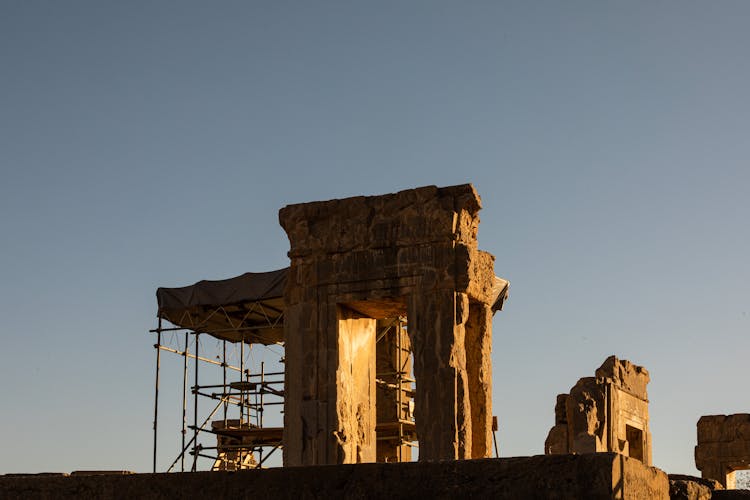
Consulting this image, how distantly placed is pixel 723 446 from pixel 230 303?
1345 cm

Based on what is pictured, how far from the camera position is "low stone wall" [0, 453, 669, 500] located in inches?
150

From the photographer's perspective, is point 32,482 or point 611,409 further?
point 611,409

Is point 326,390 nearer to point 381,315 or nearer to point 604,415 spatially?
point 381,315

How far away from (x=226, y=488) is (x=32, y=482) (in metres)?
1.07

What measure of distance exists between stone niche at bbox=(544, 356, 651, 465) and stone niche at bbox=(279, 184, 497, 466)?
4610 millimetres

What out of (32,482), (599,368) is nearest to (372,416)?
(599,368)

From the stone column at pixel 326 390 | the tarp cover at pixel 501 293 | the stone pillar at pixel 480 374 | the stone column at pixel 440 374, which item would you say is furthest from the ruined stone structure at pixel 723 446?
the stone column at pixel 440 374

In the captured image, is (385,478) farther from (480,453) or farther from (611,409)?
(611,409)

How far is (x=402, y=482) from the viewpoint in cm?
410

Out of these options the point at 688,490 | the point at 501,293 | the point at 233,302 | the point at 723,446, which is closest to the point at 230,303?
the point at 233,302

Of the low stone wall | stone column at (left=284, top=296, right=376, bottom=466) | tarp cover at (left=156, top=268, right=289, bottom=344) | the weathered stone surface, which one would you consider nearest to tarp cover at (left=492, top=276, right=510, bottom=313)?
tarp cover at (left=156, top=268, right=289, bottom=344)

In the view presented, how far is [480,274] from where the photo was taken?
1392 cm

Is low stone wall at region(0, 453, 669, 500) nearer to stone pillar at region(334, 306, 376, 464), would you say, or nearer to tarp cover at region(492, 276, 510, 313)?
stone pillar at region(334, 306, 376, 464)

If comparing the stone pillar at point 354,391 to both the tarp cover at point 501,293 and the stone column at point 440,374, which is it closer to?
the stone column at point 440,374
